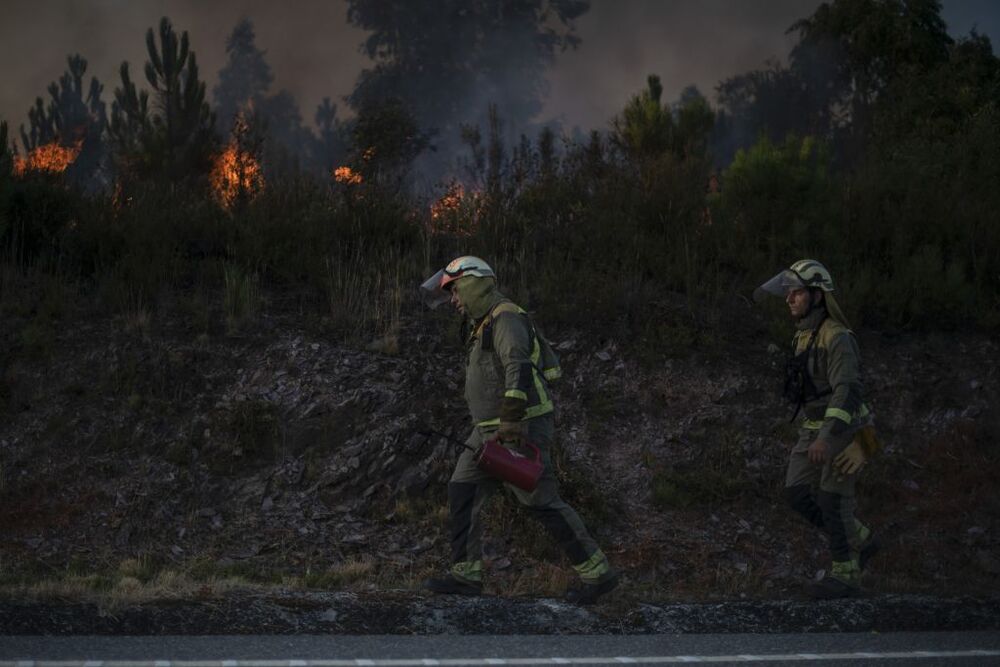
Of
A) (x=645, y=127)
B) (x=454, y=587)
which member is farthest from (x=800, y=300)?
(x=645, y=127)

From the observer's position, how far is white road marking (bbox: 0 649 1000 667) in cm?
566

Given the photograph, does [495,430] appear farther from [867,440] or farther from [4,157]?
[4,157]

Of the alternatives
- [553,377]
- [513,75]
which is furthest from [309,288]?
[513,75]

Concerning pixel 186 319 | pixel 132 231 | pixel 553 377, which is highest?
pixel 132 231

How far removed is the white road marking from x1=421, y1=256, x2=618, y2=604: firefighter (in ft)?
3.47

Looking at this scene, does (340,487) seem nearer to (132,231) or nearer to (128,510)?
(128,510)

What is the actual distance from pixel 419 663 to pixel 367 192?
793 cm

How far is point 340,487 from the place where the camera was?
374 inches

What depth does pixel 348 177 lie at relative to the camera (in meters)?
14.0

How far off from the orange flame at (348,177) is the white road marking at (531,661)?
8.14 meters

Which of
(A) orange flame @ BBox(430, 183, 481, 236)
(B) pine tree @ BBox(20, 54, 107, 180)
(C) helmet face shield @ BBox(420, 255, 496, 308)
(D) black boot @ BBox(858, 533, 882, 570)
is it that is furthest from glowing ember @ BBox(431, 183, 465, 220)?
(B) pine tree @ BBox(20, 54, 107, 180)

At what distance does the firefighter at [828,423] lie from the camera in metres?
7.36

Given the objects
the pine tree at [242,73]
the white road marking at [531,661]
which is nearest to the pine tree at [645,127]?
the white road marking at [531,661]

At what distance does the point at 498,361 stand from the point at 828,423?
6.42 ft
